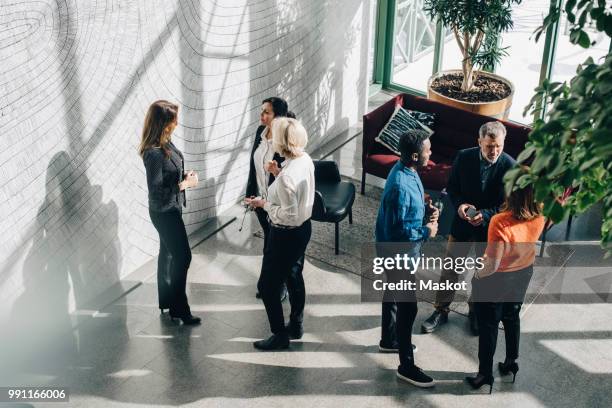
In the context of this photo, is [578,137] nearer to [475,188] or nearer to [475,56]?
[475,188]

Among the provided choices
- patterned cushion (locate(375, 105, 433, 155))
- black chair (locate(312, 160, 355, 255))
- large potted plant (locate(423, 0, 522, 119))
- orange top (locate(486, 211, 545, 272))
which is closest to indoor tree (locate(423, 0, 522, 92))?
large potted plant (locate(423, 0, 522, 119))

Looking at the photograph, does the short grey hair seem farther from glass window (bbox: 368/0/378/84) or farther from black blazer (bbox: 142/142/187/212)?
glass window (bbox: 368/0/378/84)

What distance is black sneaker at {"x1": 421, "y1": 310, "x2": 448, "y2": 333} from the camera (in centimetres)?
567

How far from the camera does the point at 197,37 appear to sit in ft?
20.5

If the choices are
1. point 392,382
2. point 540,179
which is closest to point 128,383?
point 392,382

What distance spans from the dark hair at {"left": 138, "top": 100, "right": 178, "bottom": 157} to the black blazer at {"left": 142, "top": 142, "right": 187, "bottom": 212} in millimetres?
43

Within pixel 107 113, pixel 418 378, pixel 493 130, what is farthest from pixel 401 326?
pixel 107 113

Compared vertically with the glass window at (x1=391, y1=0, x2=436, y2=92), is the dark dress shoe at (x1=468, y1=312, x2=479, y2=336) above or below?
below

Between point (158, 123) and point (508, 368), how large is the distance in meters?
2.93

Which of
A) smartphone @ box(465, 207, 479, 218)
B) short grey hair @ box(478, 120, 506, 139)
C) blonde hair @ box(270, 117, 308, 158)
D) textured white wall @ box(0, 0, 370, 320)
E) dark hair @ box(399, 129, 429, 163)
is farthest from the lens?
smartphone @ box(465, 207, 479, 218)

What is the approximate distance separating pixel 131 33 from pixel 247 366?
8.52ft

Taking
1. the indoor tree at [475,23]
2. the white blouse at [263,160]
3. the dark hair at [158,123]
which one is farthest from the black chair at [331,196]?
the indoor tree at [475,23]

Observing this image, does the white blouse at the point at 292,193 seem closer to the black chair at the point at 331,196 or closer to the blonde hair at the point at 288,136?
the blonde hair at the point at 288,136

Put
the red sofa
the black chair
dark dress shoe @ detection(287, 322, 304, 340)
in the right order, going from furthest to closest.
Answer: the red sofa < the black chair < dark dress shoe @ detection(287, 322, 304, 340)
